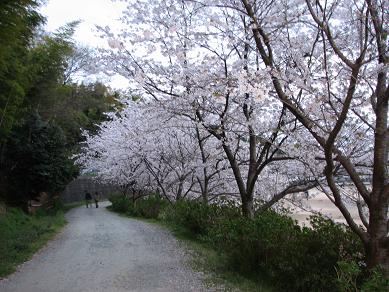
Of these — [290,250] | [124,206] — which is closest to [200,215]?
[290,250]

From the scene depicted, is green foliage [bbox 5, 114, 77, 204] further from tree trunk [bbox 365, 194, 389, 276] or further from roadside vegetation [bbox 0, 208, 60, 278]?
tree trunk [bbox 365, 194, 389, 276]

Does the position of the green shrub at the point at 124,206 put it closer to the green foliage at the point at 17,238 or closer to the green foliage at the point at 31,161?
the green foliage at the point at 31,161

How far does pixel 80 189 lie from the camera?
3394 centimetres

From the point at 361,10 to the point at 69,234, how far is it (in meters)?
10.8

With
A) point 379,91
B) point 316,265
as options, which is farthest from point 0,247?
point 379,91

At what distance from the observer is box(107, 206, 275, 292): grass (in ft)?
19.6

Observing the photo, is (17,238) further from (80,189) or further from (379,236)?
(80,189)

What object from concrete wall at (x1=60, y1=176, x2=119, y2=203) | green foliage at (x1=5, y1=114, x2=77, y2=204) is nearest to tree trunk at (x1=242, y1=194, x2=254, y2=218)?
green foliage at (x1=5, y1=114, x2=77, y2=204)

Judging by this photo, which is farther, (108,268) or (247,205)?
(247,205)

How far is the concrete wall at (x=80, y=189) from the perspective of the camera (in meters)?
31.6

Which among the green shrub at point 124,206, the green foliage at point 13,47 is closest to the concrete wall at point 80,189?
the green shrub at point 124,206

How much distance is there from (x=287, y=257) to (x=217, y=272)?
5.59 ft

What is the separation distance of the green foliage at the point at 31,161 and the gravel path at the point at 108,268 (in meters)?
6.37

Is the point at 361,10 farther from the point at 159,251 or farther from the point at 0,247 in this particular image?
the point at 0,247
